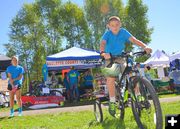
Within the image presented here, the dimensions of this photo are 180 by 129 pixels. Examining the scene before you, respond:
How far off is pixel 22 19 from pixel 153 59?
27.0m

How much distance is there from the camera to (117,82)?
19.6 feet

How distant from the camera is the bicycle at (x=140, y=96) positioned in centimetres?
459

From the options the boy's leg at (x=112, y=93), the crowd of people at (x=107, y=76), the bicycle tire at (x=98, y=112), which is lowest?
the bicycle tire at (x=98, y=112)

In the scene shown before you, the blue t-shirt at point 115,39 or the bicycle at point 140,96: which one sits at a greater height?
the blue t-shirt at point 115,39

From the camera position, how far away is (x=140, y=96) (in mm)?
4930

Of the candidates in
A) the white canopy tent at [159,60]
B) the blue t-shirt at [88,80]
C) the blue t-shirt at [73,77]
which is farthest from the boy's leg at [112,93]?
the white canopy tent at [159,60]

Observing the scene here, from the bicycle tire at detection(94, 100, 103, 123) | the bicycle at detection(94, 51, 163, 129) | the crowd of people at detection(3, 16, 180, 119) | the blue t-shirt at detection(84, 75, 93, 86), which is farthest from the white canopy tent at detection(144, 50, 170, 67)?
the bicycle at detection(94, 51, 163, 129)

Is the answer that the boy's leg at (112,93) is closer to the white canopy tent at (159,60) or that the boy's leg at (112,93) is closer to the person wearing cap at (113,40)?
the person wearing cap at (113,40)

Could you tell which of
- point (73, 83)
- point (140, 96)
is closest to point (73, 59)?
point (73, 83)

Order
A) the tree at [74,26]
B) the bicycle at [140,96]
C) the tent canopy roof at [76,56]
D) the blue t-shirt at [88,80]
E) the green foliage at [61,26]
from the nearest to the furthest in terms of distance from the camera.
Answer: the bicycle at [140,96]
the tent canopy roof at [76,56]
the blue t-shirt at [88,80]
the green foliage at [61,26]
the tree at [74,26]

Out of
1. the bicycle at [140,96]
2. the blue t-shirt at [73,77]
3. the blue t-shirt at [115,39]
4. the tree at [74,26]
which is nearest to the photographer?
the bicycle at [140,96]

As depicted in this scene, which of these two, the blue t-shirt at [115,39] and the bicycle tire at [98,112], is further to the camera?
the bicycle tire at [98,112]

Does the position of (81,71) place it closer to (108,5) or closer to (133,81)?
(133,81)

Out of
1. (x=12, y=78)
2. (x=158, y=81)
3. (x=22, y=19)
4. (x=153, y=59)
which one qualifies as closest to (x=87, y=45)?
(x=22, y=19)
